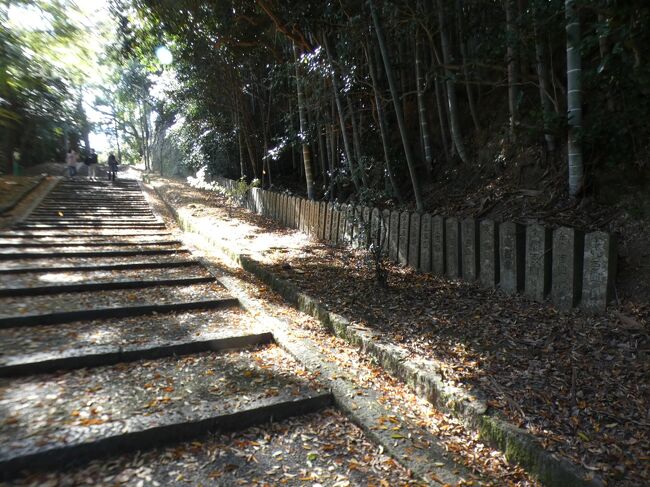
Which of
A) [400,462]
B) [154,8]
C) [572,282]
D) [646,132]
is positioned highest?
[154,8]

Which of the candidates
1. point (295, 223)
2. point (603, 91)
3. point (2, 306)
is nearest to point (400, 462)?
point (2, 306)

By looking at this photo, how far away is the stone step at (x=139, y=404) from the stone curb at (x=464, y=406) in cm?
54

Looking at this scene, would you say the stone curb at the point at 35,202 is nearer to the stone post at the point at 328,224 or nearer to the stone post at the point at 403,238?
the stone post at the point at 328,224

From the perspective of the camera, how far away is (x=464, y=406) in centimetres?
218

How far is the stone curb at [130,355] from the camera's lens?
254 cm

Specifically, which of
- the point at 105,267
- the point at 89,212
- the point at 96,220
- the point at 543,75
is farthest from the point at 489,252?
the point at 89,212

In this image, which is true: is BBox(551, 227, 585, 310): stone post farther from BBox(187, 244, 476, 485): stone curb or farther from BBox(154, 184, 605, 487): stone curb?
BBox(187, 244, 476, 485): stone curb

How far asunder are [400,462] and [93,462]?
149cm

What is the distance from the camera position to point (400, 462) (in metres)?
1.97

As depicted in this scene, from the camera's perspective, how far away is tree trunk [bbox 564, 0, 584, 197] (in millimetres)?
3551

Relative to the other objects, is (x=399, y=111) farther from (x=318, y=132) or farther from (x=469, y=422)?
(x=469, y=422)

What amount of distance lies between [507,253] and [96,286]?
4141 millimetres

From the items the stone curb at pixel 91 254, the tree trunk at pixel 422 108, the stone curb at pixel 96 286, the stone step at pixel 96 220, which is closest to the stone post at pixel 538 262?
the stone curb at pixel 96 286

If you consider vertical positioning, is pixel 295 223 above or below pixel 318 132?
below
